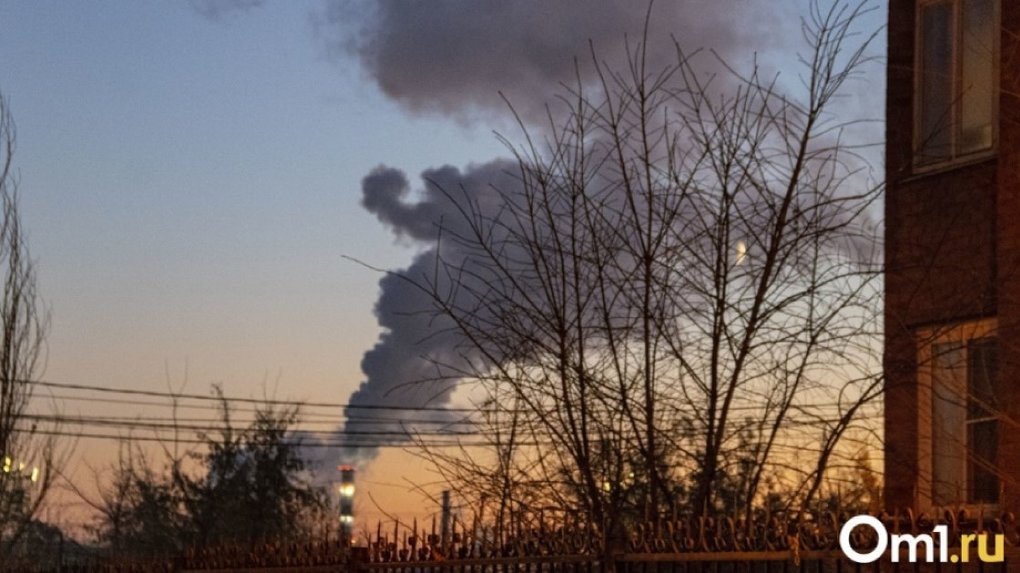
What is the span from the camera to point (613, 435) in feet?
32.4

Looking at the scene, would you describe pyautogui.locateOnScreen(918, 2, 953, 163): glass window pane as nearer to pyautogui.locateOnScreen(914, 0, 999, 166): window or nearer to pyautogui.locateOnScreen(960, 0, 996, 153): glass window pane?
pyautogui.locateOnScreen(914, 0, 999, 166): window

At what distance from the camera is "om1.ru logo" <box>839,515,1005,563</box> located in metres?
6.06

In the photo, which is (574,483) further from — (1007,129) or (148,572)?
(148,572)

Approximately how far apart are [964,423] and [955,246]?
54.0 inches

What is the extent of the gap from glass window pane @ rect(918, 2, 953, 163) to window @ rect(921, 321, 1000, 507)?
1627 millimetres

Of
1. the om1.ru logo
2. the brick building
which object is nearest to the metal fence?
the om1.ru logo

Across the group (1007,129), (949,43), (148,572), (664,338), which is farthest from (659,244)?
(148,572)

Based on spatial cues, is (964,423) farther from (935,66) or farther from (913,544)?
(913,544)

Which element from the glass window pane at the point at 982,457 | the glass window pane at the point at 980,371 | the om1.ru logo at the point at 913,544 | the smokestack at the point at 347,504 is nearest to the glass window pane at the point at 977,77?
the glass window pane at the point at 980,371

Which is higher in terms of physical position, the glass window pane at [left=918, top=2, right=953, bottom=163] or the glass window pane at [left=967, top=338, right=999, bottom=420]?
the glass window pane at [left=918, top=2, right=953, bottom=163]

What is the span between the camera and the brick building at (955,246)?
12148mm

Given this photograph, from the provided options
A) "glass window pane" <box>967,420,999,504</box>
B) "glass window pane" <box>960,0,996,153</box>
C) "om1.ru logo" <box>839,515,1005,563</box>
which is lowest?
"om1.ru logo" <box>839,515,1005,563</box>

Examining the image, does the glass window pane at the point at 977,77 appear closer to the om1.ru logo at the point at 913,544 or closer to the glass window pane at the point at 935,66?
the glass window pane at the point at 935,66

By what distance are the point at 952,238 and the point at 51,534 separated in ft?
96.9
